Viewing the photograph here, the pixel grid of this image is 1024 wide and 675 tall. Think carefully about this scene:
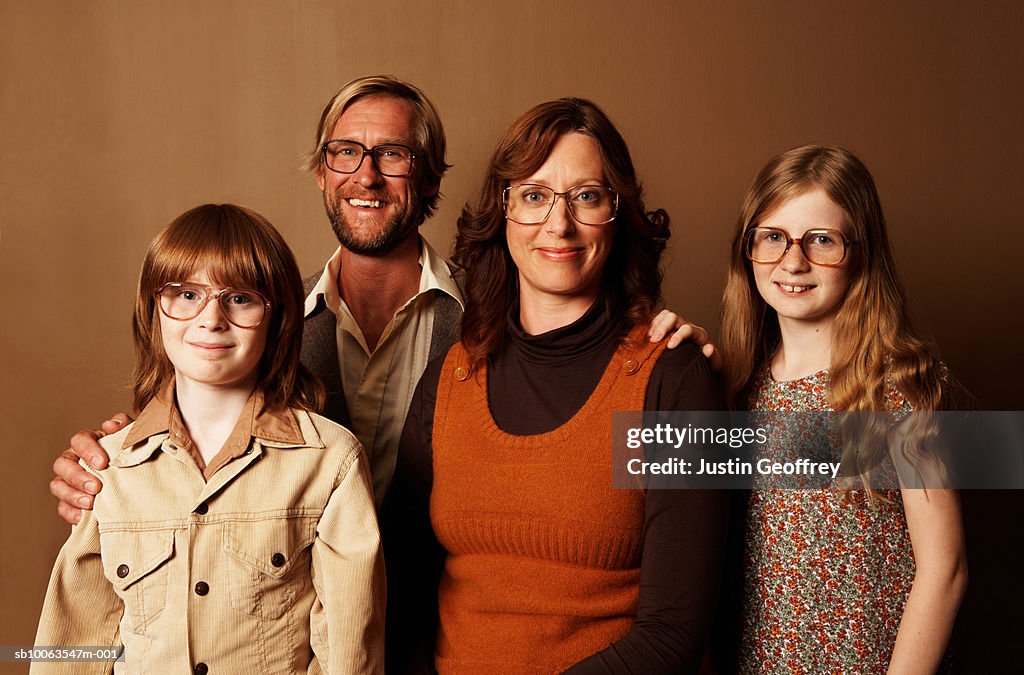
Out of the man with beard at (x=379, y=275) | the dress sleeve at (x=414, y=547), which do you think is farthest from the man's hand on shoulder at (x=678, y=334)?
the man with beard at (x=379, y=275)

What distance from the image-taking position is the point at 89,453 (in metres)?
1.91

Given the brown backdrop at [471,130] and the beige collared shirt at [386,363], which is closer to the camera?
the beige collared shirt at [386,363]

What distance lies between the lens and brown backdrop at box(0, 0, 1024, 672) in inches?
115

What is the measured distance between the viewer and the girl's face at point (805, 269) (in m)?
1.95

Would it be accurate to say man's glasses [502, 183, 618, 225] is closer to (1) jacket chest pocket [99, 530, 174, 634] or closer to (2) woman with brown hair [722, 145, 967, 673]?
(2) woman with brown hair [722, 145, 967, 673]

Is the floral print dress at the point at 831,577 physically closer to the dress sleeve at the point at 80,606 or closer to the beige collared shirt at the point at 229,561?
the beige collared shirt at the point at 229,561

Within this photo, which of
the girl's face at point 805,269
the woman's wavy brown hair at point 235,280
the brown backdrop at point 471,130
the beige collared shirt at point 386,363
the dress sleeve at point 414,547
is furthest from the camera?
the brown backdrop at point 471,130

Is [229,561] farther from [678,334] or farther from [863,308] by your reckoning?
[863,308]

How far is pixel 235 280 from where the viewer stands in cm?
183

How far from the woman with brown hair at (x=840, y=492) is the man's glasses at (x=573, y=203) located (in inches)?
13.7

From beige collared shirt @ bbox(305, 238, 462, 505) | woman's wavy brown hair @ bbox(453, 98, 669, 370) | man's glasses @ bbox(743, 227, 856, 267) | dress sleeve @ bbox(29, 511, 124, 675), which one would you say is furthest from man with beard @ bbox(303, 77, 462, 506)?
man's glasses @ bbox(743, 227, 856, 267)

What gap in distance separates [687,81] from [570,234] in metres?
1.33

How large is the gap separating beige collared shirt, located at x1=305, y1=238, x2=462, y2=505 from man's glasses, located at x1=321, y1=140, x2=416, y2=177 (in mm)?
249

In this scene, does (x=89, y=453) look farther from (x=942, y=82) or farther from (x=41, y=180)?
(x=942, y=82)
